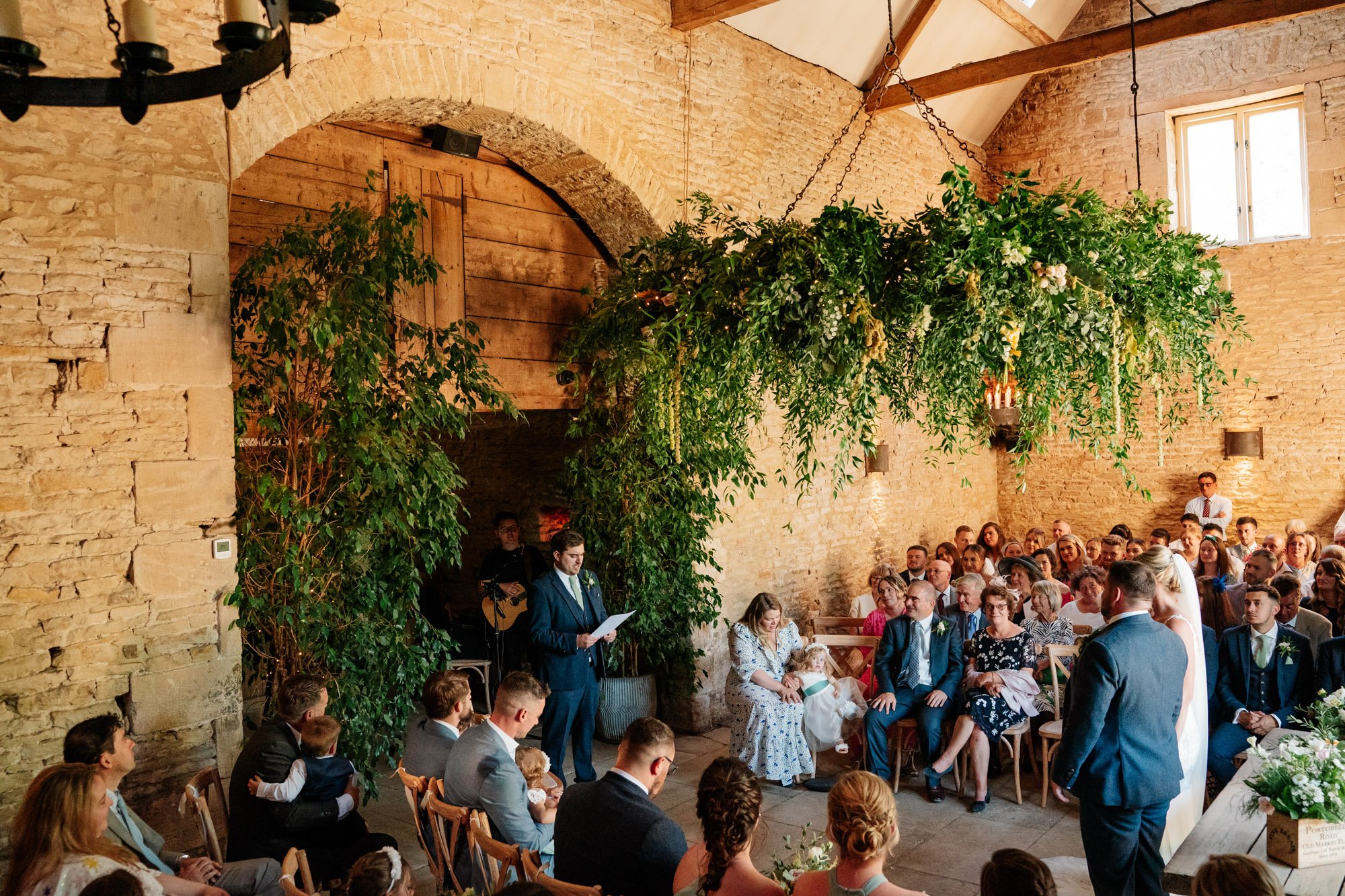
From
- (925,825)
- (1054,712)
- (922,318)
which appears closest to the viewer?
(922,318)

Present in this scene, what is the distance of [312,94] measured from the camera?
4832mm

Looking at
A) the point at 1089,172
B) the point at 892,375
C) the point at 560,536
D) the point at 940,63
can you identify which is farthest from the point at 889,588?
the point at 1089,172

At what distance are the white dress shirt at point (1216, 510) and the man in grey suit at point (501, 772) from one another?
8.37 m

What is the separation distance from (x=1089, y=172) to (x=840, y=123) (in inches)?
140

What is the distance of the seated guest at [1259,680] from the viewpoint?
15.9 feet

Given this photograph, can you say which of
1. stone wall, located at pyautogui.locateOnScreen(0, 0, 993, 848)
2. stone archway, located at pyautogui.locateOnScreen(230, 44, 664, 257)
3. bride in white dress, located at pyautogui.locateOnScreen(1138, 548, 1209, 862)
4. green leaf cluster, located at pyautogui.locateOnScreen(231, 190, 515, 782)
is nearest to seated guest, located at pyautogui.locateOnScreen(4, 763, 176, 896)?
stone wall, located at pyautogui.locateOnScreen(0, 0, 993, 848)

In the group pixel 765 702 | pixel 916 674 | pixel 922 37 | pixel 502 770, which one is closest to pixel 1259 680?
pixel 916 674

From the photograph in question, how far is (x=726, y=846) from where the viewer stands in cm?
258

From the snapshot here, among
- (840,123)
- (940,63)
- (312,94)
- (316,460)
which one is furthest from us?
(940,63)

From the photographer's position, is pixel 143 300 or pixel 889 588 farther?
pixel 889 588

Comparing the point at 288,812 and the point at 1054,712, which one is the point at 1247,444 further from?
the point at 288,812

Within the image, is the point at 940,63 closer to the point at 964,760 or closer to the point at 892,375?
the point at 892,375

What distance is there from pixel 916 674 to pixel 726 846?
3295 millimetres

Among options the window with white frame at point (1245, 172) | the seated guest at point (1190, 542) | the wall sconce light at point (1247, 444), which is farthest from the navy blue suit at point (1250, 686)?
the window with white frame at point (1245, 172)
